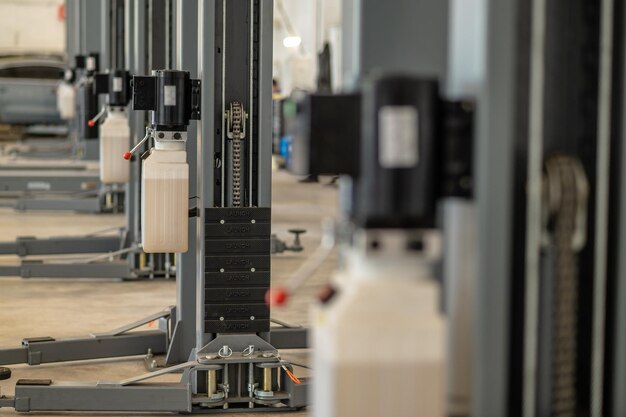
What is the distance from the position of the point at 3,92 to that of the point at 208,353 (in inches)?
687

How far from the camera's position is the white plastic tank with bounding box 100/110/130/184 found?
7.36 metres

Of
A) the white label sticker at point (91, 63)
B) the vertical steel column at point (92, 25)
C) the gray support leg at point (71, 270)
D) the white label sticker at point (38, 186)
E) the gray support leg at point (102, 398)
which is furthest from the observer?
the vertical steel column at point (92, 25)

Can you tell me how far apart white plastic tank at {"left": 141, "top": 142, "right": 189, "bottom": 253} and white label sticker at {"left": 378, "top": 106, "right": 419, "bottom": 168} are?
2.64 metres

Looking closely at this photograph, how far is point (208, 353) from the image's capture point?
468cm

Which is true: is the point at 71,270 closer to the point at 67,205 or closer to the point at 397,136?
the point at 67,205

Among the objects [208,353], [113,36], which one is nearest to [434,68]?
[208,353]

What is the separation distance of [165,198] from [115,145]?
11.0ft

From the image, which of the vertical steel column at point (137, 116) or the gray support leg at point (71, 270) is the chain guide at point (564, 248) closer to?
the vertical steel column at point (137, 116)

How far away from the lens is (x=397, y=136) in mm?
1671

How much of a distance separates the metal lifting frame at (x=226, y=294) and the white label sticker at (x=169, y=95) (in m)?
0.13

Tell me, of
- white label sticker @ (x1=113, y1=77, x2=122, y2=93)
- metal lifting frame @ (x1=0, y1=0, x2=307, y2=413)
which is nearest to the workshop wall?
white label sticker @ (x1=113, y1=77, x2=122, y2=93)

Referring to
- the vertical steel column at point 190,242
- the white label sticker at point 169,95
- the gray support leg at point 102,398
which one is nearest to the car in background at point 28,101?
the vertical steel column at point 190,242

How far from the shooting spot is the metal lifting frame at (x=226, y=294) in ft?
14.7

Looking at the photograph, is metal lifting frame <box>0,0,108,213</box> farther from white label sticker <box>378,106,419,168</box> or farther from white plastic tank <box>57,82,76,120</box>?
white label sticker <box>378,106,419,168</box>
